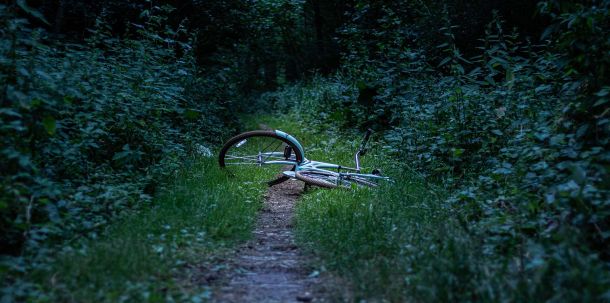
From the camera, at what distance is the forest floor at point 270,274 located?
168 inches

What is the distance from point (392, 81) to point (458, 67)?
3901mm

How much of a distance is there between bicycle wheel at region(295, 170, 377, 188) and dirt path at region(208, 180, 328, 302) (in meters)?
1.38

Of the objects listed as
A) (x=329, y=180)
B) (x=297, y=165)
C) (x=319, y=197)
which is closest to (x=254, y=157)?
(x=297, y=165)

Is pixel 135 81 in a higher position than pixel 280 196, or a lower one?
higher

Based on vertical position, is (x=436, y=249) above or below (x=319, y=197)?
below

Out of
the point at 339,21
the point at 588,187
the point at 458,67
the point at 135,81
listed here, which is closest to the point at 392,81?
the point at 458,67

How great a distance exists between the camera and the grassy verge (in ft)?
12.9

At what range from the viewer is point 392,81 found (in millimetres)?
12406

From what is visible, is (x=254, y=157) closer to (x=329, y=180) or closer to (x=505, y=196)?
(x=329, y=180)

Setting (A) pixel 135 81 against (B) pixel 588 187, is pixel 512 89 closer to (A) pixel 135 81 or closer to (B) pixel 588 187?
(B) pixel 588 187

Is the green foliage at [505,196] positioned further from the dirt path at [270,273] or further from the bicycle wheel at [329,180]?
the bicycle wheel at [329,180]

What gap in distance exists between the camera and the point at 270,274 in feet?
15.9

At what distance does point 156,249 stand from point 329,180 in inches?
156

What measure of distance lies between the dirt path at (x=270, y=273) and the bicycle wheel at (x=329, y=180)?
138cm
